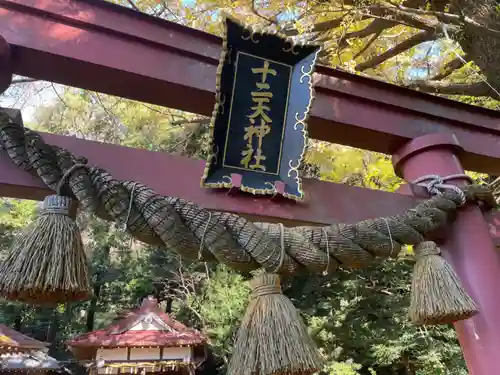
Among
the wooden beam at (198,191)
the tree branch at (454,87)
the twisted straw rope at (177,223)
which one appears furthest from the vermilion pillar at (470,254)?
the tree branch at (454,87)

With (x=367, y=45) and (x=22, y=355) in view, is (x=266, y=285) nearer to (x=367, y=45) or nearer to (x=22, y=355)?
(x=367, y=45)

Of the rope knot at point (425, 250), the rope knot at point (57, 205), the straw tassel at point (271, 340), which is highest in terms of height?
the rope knot at point (425, 250)

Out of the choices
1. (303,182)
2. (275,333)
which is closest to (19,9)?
(303,182)

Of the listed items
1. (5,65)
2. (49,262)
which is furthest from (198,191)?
(5,65)

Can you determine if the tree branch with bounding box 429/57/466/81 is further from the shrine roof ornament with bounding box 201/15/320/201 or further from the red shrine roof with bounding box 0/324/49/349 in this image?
the red shrine roof with bounding box 0/324/49/349

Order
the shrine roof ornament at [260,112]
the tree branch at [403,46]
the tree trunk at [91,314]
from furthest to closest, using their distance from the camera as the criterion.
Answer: the tree trunk at [91,314], the tree branch at [403,46], the shrine roof ornament at [260,112]

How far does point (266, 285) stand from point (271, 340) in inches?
5.9

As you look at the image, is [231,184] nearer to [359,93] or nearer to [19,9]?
[359,93]

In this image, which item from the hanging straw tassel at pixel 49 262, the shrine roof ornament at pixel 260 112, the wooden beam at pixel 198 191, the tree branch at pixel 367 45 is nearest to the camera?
the hanging straw tassel at pixel 49 262

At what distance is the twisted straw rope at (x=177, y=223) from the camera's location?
3.60 feet

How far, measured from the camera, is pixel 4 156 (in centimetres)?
126

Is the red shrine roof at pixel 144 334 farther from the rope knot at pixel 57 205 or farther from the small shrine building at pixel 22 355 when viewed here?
the rope knot at pixel 57 205

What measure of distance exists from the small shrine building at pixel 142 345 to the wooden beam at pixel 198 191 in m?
5.08

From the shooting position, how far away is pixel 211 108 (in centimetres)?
170
